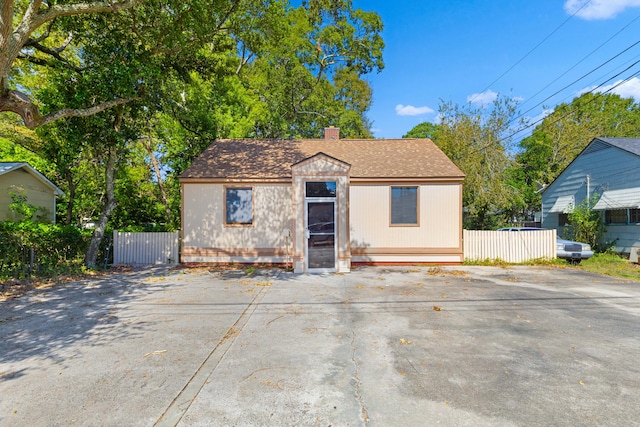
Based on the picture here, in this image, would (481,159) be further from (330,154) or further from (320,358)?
(320,358)

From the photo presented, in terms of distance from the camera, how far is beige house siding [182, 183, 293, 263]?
11953 mm

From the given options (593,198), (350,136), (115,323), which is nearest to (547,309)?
(115,323)

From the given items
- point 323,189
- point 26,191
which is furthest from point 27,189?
point 323,189

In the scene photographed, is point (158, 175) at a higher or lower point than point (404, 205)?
higher

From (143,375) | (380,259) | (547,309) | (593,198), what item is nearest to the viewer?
(143,375)

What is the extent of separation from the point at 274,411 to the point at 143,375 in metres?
1.76

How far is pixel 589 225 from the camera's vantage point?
1453 cm

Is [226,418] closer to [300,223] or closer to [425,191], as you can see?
[300,223]

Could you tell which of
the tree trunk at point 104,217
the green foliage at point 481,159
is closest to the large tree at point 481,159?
the green foliage at point 481,159

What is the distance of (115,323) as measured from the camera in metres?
5.51

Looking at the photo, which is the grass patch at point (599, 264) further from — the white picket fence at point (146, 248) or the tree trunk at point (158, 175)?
the tree trunk at point (158, 175)

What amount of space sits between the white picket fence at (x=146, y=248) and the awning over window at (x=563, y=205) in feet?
60.8

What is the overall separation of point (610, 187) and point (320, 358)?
16959 millimetres

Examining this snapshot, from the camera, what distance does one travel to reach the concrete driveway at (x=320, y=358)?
3.00 m
